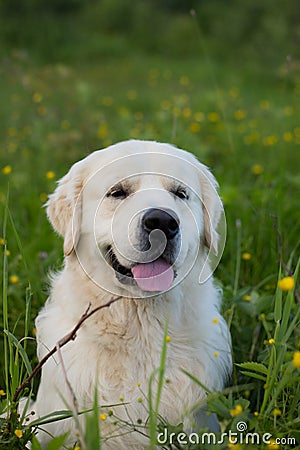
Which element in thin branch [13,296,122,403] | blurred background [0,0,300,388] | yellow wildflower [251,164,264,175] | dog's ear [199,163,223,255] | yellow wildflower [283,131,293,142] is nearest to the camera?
thin branch [13,296,122,403]

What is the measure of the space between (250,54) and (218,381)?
8.48 metres

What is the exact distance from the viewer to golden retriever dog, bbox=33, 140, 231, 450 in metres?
2.23

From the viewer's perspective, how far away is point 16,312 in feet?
9.95

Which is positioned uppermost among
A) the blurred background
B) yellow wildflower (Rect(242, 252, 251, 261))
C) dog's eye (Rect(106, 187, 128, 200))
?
dog's eye (Rect(106, 187, 128, 200))

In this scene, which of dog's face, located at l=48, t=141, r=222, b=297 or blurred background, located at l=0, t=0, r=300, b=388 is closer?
dog's face, located at l=48, t=141, r=222, b=297

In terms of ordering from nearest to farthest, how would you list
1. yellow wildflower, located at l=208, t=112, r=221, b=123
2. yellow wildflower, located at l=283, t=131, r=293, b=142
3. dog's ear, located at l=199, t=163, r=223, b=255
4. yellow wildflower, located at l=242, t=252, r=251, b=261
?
dog's ear, located at l=199, t=163, r=223, b=255, yellow wildflower, located at l=242, t=252, r=251, b=261, yellow wildflower, located at l=283, t=131, r=293, b=142, yellow wildflower, located at l=208, t=112, r=221, b=123

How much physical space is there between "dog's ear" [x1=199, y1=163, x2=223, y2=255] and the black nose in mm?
403

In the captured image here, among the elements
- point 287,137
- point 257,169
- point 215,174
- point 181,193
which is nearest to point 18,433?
point 181,193

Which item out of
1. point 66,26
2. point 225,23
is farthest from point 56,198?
point 66,26

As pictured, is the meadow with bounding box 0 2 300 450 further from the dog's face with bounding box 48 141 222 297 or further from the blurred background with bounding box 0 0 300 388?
the dog's face with bounding box 48 141 222 297

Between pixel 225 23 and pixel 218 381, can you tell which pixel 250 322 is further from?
pixel 225 23

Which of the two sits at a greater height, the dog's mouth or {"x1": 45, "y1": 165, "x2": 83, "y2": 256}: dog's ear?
{"x1": 45, "y1": 165, "x2": 83, "y2": 256}: dog's ear

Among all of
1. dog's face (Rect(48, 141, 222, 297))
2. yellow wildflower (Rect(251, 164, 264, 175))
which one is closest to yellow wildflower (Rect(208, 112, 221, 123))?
yellow wildflower (Rect(251, 164, 264, 175))

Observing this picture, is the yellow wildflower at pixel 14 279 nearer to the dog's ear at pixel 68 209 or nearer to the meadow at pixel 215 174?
the meadow at pixel 215 174
